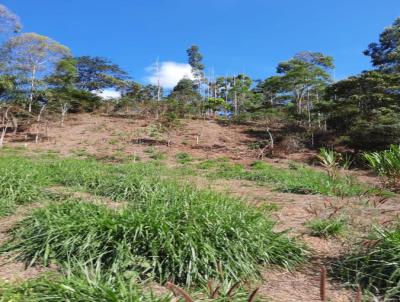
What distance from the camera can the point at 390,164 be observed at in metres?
6.21

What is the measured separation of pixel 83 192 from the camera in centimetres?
598

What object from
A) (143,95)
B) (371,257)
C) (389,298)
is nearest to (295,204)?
(371,257)

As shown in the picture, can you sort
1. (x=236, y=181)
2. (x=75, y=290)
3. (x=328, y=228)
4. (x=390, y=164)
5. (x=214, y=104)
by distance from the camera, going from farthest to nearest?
(x=214, y=104) → (x=236, y=181) → (x=390, y=164) → (x=328, y=228) → (x=75, y=290)

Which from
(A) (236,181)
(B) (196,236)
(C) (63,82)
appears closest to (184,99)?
(C) (63,82)

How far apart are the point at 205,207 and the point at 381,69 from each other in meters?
21.8

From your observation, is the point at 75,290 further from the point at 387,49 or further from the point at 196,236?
the point at 387,49

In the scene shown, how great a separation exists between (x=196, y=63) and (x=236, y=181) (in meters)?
33.6

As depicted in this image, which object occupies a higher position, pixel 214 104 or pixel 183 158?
pixel 214 104

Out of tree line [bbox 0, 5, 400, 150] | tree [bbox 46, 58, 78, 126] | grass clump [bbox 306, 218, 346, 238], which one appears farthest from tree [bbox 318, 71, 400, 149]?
tree [bbox 46, 58, 78, 126]

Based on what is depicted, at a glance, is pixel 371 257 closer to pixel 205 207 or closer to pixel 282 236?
pixel 282 236

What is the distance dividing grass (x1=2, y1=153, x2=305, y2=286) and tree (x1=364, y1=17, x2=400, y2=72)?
21256mm

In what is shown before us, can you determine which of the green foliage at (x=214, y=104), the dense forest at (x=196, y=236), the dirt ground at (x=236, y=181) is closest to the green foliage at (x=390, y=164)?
the dense forest at (x=196, y=236)

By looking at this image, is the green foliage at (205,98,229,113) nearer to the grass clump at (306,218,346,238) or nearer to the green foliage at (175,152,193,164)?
the green foliage at (175,152,193,164)

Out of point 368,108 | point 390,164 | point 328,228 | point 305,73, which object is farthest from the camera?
point 305,73
